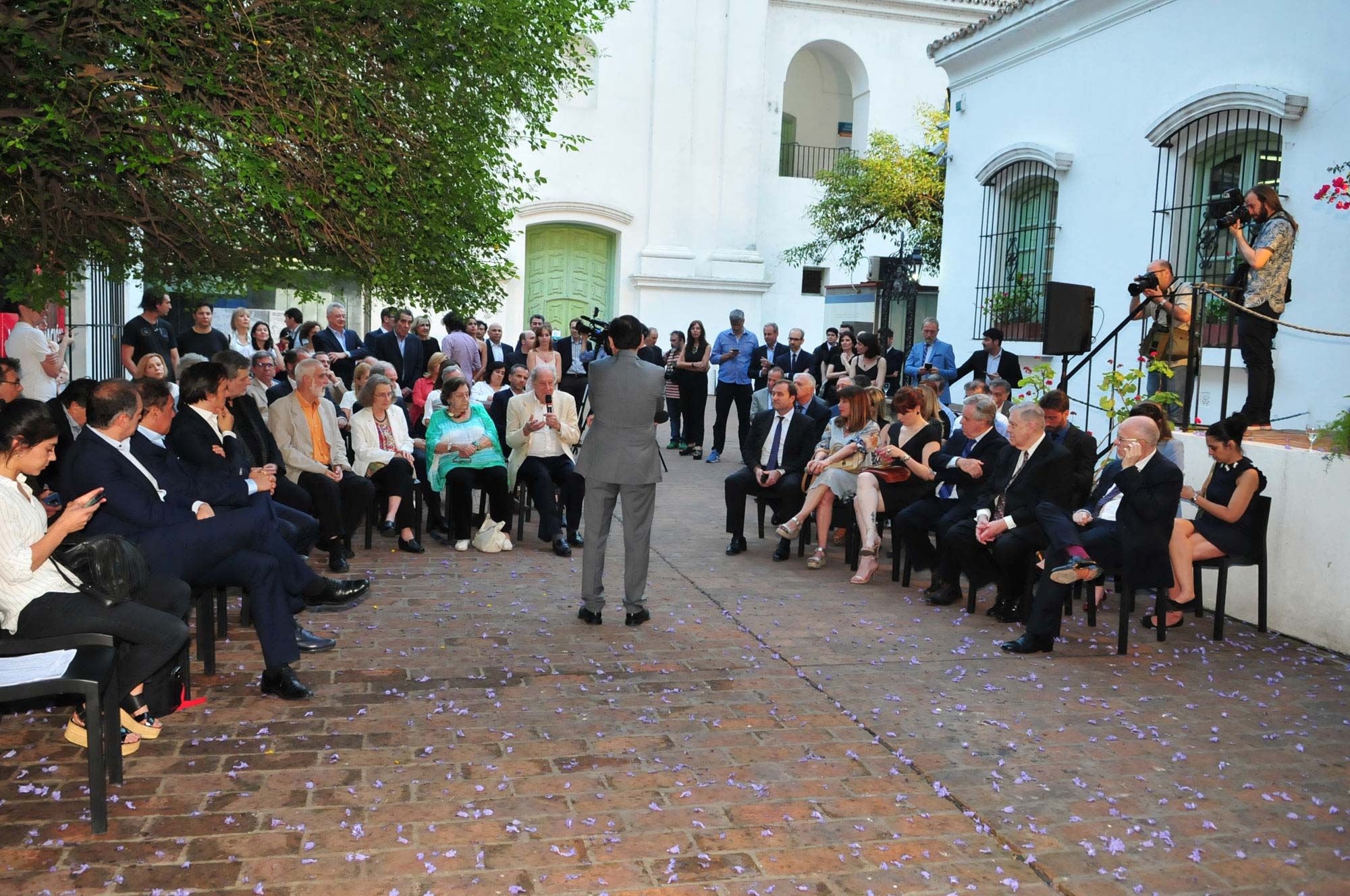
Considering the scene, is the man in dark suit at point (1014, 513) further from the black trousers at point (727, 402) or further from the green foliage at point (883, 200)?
the green foliage at point (883, 200)

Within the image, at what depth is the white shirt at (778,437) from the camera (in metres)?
9.39

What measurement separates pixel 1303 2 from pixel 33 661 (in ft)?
36.0

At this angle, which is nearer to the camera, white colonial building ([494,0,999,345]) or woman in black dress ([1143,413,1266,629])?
woman in black dress ([1143,413,1266,629])

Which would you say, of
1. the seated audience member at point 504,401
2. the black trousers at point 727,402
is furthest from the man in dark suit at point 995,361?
the seated audience member at point 504,401

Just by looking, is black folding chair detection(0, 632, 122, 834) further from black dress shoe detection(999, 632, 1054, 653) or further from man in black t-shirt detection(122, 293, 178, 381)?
man in black t-shirt detection(122, 293, 178, 381)

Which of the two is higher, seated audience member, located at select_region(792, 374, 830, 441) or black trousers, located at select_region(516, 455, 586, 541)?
seated audience member, located at select_region(792, 374, 830, 441)

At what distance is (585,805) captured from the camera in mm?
4273

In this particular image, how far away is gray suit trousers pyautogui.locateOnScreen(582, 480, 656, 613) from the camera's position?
6926 mm

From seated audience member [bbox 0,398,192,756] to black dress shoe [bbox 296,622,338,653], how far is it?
140 centimetres

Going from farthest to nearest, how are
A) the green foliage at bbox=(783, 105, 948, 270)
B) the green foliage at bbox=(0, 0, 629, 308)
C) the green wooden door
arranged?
the green wooden door < the green foliage at bbox=(783, 105, 948, 270) < the green foliage at bbox=(0, 0, 629, 308)

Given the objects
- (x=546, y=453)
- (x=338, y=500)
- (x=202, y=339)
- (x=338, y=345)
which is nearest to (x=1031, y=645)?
(x=546, y=453)

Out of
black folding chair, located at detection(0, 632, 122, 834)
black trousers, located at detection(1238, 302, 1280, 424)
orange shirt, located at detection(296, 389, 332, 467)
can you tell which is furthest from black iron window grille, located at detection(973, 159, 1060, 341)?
black folding chair, located at detection(0, 632, 122, 834)

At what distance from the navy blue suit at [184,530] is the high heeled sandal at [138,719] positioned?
1.98 feet

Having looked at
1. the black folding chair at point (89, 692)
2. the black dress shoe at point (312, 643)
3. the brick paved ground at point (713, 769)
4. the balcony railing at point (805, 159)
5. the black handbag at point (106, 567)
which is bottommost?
the brick paved ground at point (713, 769)
